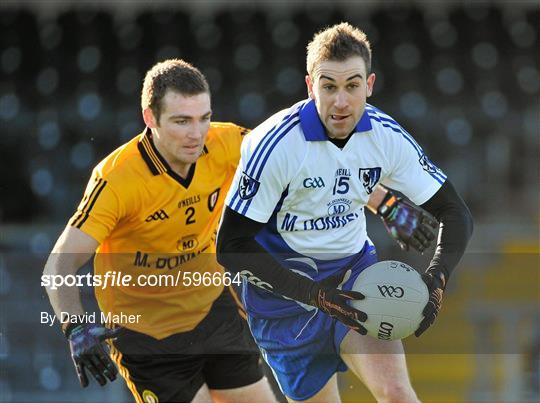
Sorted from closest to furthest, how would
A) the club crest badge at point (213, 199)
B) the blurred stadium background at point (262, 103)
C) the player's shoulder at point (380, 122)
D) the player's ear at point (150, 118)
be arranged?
the player's shoulder at point (380, 122) < the player's ear at point (150, 118) < the club crest badge at point (213, 199) < the blurred stadium background at point (262, 103)

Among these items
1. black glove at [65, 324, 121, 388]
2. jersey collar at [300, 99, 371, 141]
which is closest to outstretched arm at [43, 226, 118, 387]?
black glove at [65, 324, 121, 388]

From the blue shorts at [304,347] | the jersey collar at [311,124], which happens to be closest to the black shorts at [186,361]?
the blue shorts at [304,347]

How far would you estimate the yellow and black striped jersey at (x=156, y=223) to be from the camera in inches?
196

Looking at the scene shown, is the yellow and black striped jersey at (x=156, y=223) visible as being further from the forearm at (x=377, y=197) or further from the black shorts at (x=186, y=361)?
the forearm at (x=377, y=197)

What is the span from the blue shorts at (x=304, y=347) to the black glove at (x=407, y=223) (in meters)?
0.20

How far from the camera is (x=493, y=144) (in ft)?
36.1

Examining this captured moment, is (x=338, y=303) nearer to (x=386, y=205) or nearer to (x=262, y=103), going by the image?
(x=386, y=205)

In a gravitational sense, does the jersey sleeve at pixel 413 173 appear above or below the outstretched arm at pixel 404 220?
above

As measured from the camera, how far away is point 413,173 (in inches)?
187

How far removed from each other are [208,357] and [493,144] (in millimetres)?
6443

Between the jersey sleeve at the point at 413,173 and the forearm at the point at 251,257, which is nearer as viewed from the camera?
the forearm at the point at 251,257

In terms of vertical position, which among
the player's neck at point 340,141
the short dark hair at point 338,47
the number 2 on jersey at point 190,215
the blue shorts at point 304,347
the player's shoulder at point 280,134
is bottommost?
the blue shorts at point 304,347

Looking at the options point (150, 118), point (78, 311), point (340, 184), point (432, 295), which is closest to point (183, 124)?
point (150, 118)

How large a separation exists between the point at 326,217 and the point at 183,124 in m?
0.86
